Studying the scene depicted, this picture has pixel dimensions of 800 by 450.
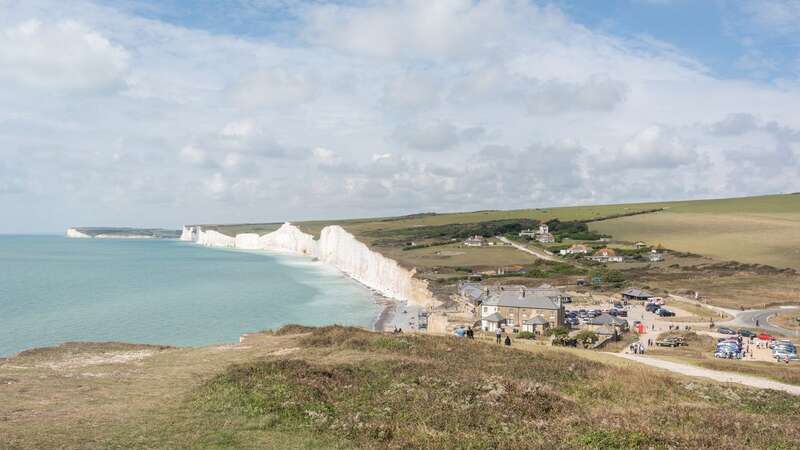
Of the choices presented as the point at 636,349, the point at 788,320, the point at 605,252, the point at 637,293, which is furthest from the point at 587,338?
the point at 605,252

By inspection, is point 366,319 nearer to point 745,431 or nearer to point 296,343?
point 296,343

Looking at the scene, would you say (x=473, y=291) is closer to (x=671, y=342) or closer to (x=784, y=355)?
(x=671, y=342)

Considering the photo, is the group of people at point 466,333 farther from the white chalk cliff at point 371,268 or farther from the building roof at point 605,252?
the building roof at point 605,252

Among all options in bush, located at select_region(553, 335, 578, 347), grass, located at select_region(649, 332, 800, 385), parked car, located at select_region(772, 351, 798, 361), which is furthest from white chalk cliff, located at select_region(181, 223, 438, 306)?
parked car, located at select_region(772, 351, 798, 361)

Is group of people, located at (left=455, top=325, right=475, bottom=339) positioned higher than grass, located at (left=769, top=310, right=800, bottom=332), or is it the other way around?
group of people, located at (left=455, top=325, right=475, bottom=339)

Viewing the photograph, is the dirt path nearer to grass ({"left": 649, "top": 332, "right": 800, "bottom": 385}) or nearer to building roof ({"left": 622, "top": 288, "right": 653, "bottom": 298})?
grass ({"left": 649, "top": 332, "right": 800, "bottom": 385})

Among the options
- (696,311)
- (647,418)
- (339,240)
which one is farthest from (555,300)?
(339,240)

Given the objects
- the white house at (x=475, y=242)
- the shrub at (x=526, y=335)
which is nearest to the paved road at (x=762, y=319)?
the shrub at (x=526, y=335)
